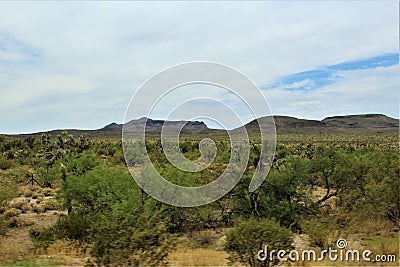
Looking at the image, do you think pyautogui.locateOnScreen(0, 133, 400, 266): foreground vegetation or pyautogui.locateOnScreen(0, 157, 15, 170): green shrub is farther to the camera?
pyautogui.locateOnScreen(0, 157, 15, 170): green shrub

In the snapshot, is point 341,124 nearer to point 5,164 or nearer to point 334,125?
point 334,125

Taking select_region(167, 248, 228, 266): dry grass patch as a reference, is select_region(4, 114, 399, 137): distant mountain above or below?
above

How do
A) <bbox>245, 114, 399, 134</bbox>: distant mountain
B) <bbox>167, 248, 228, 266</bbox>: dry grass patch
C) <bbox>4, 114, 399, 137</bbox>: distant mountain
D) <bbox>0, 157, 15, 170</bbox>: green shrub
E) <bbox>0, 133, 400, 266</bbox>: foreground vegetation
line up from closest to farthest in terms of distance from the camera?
1. <bbox>167, 248, 228, 266</bbox>: dry grass patch
2. <bbox>0, 133, 400, 266</bbox>: foreground vegetation
3. <bbox>0, 157, 15, 170</bbox>: green shrub
4. <bbox>4, 114, 399, 137</bbox>: distant mountain
5. <bbox>245, 114, 399, 134</bbox>: distant mountain

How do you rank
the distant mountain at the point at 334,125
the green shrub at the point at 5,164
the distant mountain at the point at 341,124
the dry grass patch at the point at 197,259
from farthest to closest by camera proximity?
the distant mountain at the point at 341,124, the distant mountain at the point at 334,125, the green shrub at the point at 5,164, the dry grass patch at the point at 197,259

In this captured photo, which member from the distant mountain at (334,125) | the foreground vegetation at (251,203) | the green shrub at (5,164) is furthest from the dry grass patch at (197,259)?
the distant mountain at (334,125)

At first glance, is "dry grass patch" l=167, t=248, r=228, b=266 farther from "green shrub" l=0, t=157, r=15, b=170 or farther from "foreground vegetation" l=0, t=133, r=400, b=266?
"green shrub" l=0, t=157, r=15, b=170

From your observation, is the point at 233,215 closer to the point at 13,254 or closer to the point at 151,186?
the point at 151,186

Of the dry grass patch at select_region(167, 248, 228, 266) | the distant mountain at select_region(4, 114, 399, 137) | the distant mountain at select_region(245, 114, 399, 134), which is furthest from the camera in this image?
the distant mountain at select_region(245, 114, 399, 134)

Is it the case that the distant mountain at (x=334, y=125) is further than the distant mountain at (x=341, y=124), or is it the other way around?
the distant mountain at (x=341, y=124)

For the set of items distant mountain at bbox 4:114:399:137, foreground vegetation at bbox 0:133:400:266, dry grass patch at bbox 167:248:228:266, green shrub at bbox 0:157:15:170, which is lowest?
dry grass patch at bbox 167:248:228:266

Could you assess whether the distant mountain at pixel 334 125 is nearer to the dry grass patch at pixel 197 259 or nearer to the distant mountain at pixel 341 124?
the distant mountain at pixel 341 124

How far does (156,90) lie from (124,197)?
549cm

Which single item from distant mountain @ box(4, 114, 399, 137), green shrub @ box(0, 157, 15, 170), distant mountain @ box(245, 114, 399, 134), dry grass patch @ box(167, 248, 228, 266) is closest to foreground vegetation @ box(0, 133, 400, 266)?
dry grass patch @ box(167, 248, 228, 266)

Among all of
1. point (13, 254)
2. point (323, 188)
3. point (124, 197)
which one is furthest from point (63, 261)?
point (323, 188)
